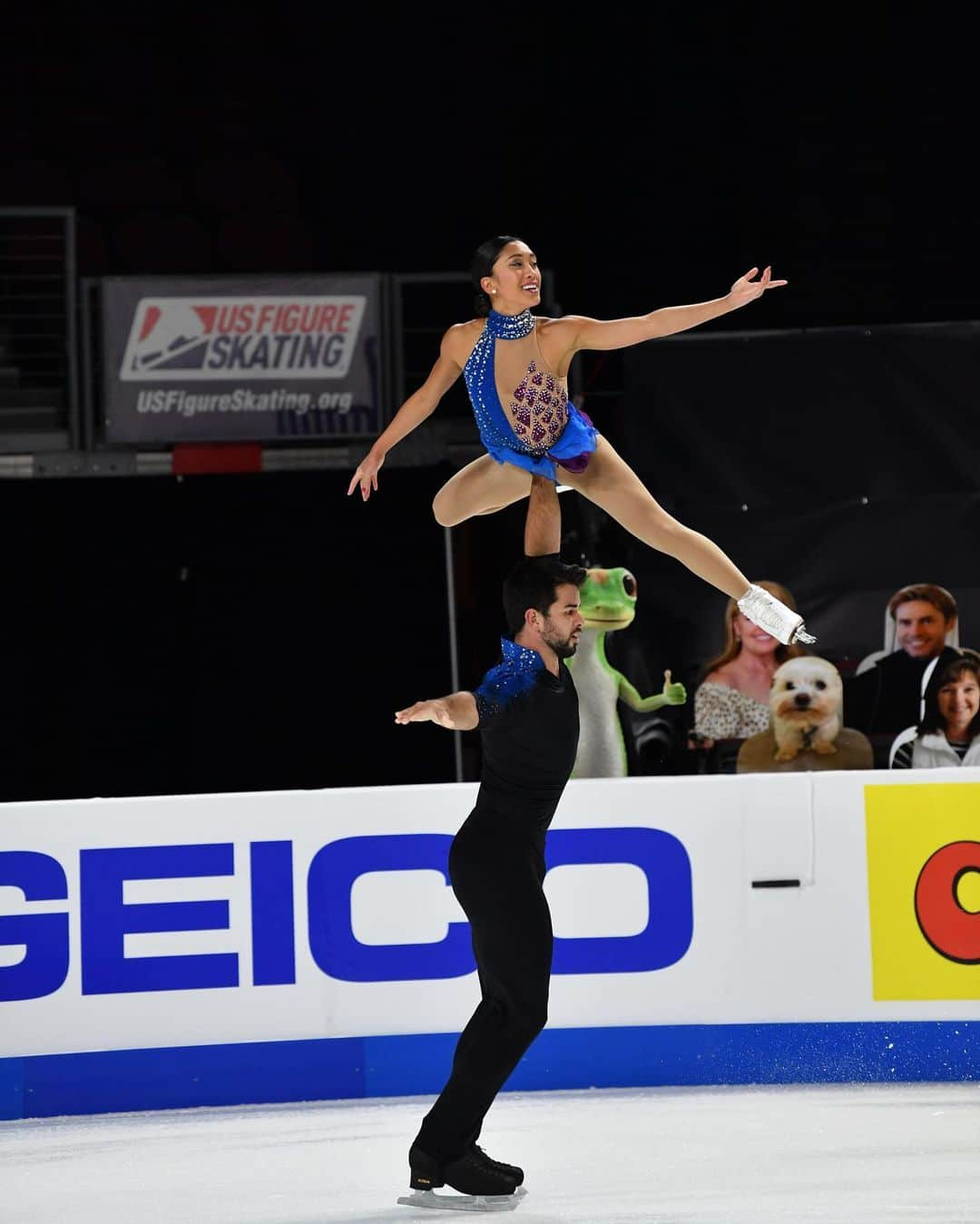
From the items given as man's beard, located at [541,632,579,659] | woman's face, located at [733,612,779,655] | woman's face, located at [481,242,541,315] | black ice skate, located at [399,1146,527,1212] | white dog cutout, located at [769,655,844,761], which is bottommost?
black ice skate, located at [399,1146,527,1212]

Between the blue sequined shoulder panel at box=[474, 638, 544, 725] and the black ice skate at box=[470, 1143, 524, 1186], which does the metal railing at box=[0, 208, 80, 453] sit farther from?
the black ice skate at box=[470, 1143, 524, 1186]

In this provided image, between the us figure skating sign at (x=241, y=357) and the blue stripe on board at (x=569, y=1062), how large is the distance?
423 cm

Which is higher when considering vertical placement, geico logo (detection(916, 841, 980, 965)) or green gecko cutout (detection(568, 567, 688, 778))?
green gecko cutout (detection(568, 567, 688, 778))

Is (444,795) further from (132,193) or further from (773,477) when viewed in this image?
(132,193)

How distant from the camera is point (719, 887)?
213 inches

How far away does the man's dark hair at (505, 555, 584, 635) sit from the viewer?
3.96 m

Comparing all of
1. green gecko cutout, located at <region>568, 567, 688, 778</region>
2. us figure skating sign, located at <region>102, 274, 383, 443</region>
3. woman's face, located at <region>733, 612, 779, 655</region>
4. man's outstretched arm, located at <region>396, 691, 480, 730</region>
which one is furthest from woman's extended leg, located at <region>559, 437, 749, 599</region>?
us figure skating sign, located at <region>102, 274, 383, 443</region>

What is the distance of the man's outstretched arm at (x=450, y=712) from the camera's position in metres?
3.80

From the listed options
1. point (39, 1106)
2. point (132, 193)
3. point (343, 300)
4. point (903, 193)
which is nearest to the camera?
point (39, 1106)

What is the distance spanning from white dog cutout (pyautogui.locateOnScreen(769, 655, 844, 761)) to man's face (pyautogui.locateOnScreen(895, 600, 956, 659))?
345mm

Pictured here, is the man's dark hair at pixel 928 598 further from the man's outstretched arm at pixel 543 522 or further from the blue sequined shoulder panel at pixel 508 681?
the blue sequined shoulder panel at pixel 508 681

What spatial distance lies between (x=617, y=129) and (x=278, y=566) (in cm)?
322

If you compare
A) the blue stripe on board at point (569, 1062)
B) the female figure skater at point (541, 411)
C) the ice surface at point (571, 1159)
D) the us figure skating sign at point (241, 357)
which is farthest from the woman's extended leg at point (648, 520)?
the us figure skating sign at point (241, 357)

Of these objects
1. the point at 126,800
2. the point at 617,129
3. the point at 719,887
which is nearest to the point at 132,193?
the point at 617,129
